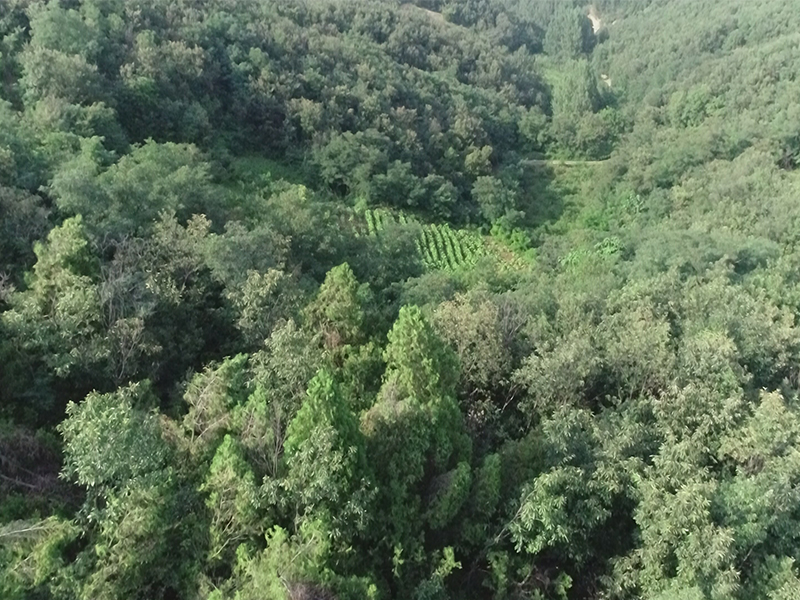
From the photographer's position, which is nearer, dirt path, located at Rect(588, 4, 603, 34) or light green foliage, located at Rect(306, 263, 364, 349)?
light green foliage, located at Rect(306, 263, 364, 349)

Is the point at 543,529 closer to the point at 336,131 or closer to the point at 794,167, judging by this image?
the point at 336,131

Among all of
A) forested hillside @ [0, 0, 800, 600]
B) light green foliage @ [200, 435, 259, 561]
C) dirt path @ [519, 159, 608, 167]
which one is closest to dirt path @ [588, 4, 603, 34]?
dirt path @ [519, 159, 608, 167]

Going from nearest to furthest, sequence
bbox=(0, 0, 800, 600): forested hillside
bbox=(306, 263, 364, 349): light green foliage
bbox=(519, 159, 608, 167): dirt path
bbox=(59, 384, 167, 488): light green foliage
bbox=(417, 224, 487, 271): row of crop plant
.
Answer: bbox=(59, 384, 167, 488): light green foliage < bbox=(0, 0, 800, 600): forested hillside < bbox=(306, 263, 364, 349): light green foliage < bbox=(417, 224, 487, 271): row of crop plant < bbox=(519, 159, 608, 167): dirt path

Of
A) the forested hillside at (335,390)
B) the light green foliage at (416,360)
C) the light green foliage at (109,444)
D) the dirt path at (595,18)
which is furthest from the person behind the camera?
the dirt path at (595,18)

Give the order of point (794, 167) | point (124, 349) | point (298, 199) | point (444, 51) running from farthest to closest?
point (444, 51), point (794, 167), point (298, 199), point (124, 349)

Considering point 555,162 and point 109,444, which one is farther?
point 555,162

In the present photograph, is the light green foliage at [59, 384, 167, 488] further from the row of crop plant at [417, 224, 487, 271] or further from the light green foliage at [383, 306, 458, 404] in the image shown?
the row of crop plant at [417, 224, 487, 271]

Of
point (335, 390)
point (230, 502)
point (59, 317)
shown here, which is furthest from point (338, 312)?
point (59, 317)

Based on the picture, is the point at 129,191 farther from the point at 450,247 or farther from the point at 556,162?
the point at 556,162

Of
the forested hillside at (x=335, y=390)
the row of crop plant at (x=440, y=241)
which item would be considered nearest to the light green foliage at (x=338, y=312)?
the forested hillside at (x=335, y=390)

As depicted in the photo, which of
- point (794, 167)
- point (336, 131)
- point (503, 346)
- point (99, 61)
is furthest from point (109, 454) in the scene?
point (794, 167)

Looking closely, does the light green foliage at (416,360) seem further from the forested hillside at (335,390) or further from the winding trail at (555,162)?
the winding trail at (555,162)
